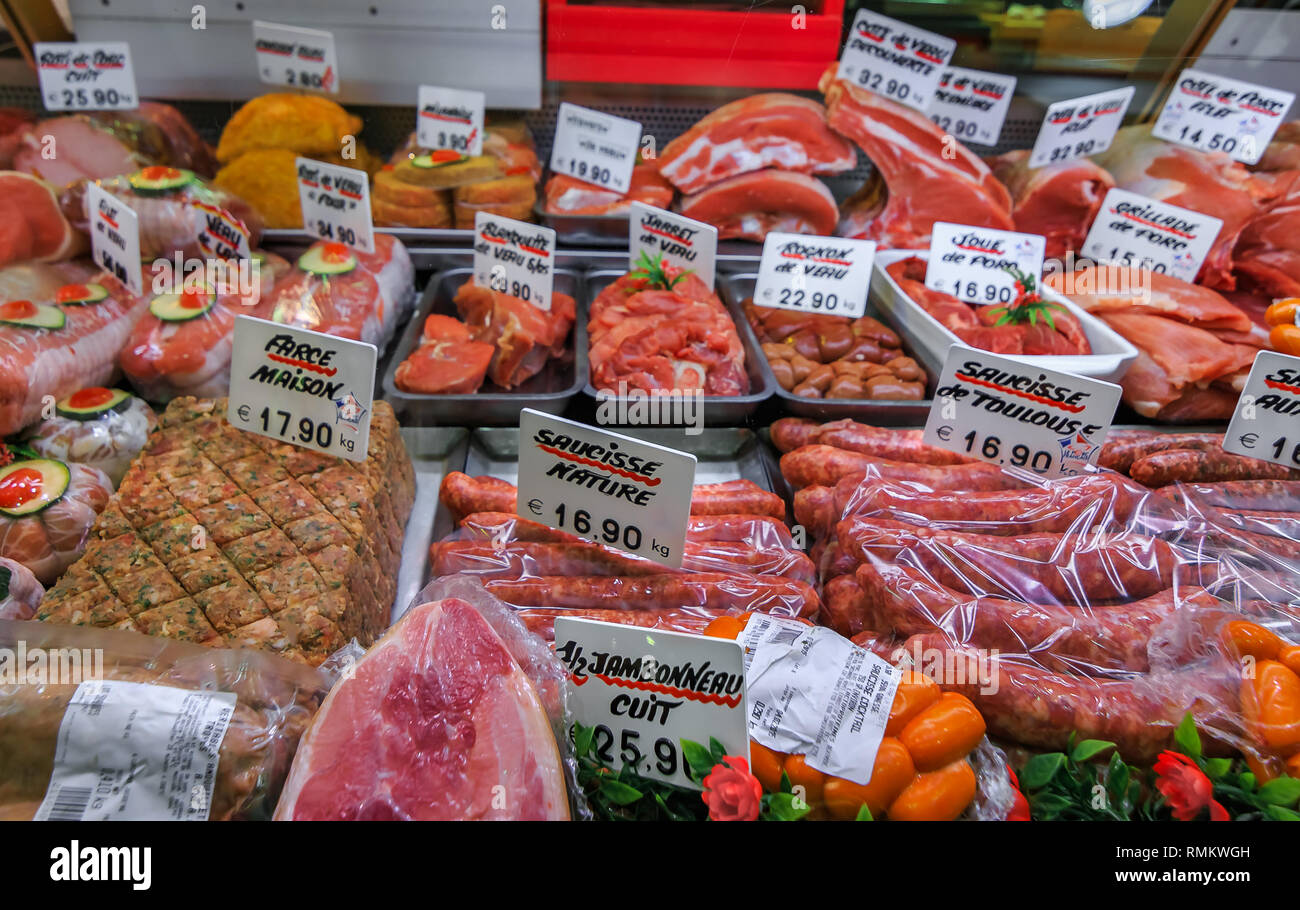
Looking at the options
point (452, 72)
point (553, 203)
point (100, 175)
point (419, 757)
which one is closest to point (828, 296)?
point (553, 203)

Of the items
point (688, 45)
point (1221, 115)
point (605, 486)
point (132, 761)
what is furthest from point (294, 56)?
point (1221, 115)

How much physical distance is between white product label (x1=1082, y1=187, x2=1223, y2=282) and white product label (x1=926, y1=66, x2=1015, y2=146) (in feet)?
1.91

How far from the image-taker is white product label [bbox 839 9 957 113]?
3.13 meters

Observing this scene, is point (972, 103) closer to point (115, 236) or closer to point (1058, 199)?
point (1058, 199)

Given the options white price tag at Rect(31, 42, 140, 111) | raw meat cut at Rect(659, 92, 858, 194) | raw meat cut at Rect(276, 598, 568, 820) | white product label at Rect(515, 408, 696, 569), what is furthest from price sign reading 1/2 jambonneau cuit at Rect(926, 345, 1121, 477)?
white price tag at Rect(31, 42, 140, 111)

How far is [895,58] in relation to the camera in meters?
3.21

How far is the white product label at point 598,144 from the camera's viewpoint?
3412mm

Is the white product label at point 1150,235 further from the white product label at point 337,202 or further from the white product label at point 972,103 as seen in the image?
the white product label at point 337,202

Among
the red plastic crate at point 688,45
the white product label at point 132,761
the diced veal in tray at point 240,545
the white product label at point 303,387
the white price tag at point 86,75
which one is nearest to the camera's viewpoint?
the white product label at point 132,761

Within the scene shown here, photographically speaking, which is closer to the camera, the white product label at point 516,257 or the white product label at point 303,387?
the white product label at point 303,387

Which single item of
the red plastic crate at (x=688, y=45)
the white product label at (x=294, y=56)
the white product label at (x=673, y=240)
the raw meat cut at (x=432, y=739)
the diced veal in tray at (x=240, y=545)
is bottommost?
the diced veal in tray at (x=240, y=545)

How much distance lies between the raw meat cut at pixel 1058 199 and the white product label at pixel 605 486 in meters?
2.50

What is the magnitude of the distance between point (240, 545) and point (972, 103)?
3.31 m

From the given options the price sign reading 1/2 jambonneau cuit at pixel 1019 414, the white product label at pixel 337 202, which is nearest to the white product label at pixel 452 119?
the white product label at pixel 337 202
